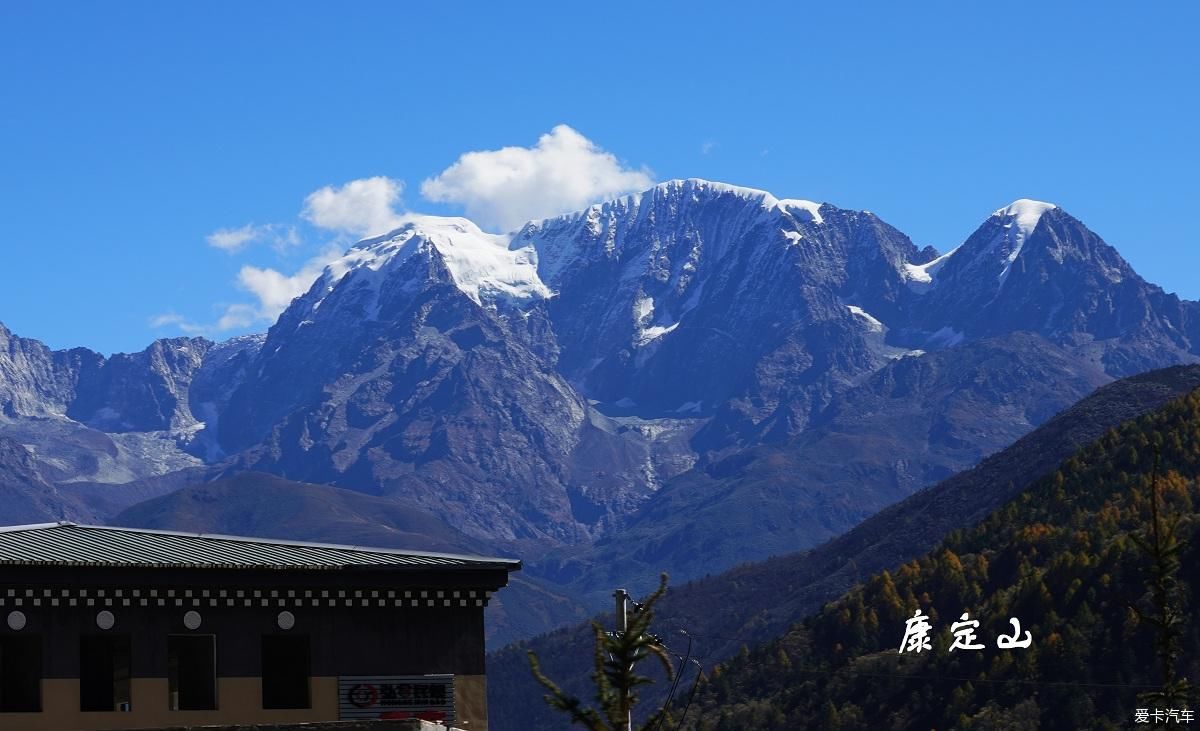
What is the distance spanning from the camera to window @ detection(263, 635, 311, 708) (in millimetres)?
56938

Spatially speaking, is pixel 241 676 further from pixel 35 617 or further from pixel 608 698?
pixel 608 698

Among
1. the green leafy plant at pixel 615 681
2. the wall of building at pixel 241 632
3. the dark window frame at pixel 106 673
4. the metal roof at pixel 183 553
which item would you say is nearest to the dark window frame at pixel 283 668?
the wall of building at pixel 241 632

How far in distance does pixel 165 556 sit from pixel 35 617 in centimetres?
433

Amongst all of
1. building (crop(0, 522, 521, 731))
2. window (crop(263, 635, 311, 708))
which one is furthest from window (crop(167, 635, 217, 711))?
window (crop(263, 635, 311, 708))

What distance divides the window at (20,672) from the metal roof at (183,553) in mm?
2153

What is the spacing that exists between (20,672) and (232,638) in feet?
18.0

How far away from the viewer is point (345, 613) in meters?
Answer: 57.2

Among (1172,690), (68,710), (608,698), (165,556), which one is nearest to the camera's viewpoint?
(608,698)

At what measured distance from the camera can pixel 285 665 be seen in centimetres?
5712

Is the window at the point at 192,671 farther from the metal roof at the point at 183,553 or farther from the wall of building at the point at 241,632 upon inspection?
the metal roof at the point at 183,553

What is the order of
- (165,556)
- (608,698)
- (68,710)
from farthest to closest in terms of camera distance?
1. (165,556)
2. (68,710)
3. (608,698)

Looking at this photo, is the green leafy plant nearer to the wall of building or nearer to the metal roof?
the metal roof

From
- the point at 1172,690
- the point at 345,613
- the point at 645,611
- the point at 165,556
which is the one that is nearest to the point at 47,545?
the point at 165,556

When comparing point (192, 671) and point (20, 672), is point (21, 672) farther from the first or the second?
point (192, 671)
